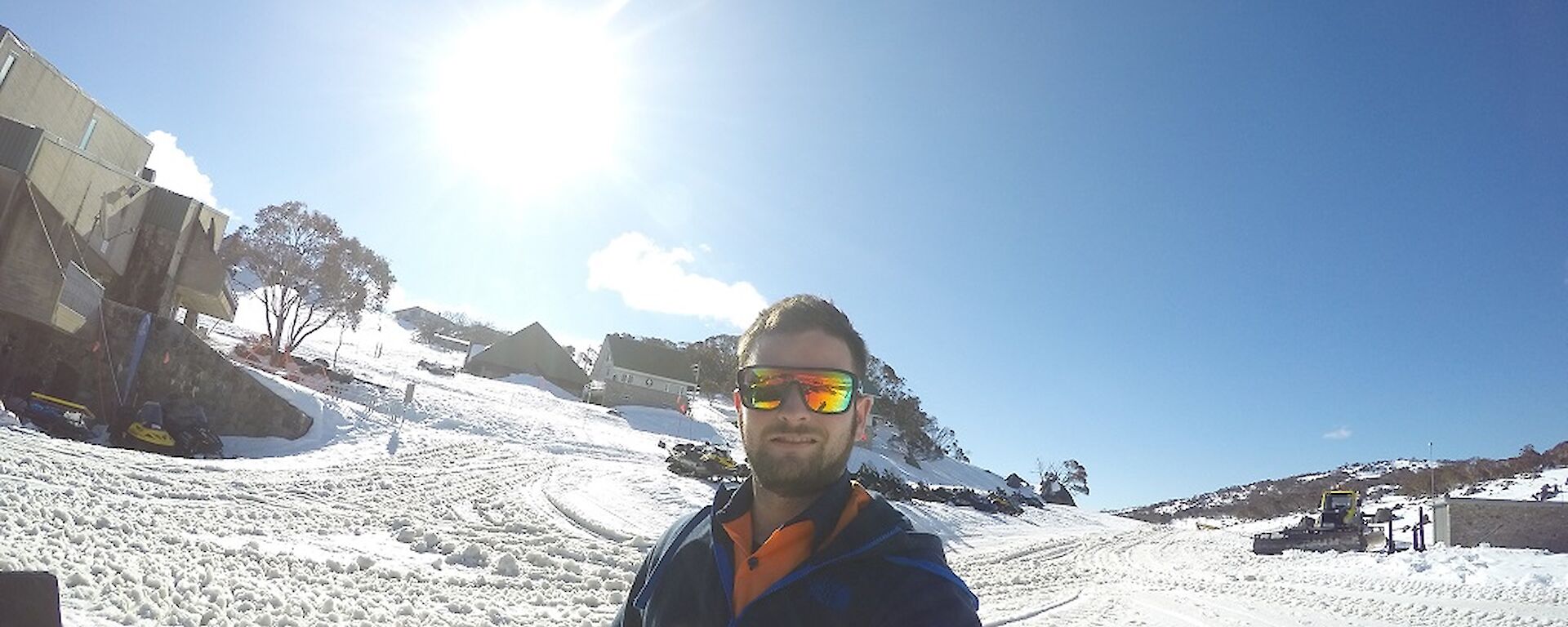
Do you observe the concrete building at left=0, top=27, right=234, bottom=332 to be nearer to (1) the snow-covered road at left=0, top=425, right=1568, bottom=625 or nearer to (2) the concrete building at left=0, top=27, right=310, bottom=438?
(2) the concrete building at left=0, top=27, right=310, bottom=438

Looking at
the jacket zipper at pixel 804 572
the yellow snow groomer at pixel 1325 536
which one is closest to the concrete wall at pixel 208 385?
the jacket zipper at pixel 804 572

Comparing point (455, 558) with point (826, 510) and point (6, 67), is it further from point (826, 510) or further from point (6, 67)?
point (6, 67)

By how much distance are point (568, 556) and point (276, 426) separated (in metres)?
14.1

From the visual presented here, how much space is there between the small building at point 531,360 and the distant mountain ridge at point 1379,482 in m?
46.5

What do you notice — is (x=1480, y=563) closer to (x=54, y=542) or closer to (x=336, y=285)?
(x=54, y=542)

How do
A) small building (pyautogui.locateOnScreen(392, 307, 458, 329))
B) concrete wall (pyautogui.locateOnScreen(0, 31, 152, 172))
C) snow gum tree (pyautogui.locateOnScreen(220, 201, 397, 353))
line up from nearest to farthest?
concrete wall (pyautogui.locateOnScreen(0, 31, 152, 172)), snow gum tree (pyautogui.locateOnScreen(220, 201, 397, 353)), small building (pyautogui.locateOnScreen(392, 307, 458, 329))

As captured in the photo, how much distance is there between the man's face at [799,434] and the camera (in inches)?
79.4

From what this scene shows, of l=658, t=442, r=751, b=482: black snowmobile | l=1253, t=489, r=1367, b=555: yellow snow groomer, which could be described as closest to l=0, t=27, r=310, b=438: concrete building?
l=658, t=442, r=751, b=482: black snowmobile

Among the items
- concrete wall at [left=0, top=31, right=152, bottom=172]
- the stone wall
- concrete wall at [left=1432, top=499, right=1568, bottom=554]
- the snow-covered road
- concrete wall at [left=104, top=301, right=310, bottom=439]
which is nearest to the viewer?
the snow-covered road

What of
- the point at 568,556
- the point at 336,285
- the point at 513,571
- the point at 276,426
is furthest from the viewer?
the point at 336,285

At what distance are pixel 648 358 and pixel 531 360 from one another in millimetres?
9903

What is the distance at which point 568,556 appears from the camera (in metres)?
9.84

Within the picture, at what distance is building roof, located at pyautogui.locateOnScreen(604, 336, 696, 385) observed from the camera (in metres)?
61.2

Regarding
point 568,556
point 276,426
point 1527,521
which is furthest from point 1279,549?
point 276,426
